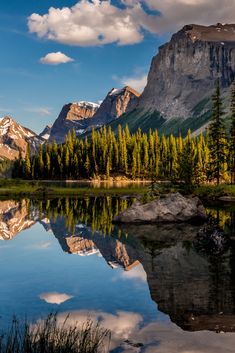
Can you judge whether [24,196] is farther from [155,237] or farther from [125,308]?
[125,308]

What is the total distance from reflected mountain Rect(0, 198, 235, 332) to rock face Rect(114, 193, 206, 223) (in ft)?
6.00

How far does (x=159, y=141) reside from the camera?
17012 centimetres

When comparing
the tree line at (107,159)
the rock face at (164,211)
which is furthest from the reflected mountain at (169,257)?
the tree line at (107,159)

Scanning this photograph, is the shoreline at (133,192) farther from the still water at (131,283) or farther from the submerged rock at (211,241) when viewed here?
the submerged rock at (211,241)

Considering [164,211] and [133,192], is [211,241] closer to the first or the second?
Answer: [164,211]

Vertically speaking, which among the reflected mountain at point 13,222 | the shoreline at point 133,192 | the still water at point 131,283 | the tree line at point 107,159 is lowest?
the still water at point 131,283

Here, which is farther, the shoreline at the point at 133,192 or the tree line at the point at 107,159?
the tree line at the point at 107,159

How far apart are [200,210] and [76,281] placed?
23573 millimetres

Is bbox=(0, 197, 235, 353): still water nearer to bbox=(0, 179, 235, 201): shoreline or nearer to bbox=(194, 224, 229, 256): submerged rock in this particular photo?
bbox=(194, 224, 229, 256): submerged rock

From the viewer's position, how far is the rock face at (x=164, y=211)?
39.8 meters

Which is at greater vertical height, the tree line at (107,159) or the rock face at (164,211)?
the tree line at (107,159)

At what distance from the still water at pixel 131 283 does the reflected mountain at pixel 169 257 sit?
4 centimetres

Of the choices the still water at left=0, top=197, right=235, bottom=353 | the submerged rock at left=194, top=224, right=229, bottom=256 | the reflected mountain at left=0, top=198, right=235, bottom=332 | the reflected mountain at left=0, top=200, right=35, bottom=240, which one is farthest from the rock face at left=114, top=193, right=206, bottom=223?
the submerged rock at left=194, top=224, right=229, bottom=256

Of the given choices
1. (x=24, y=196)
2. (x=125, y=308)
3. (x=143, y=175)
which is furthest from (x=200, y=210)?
(x=143, y=175)
